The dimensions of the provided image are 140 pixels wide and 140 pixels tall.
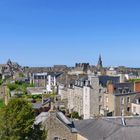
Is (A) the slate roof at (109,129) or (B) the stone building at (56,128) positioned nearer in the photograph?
(A) the slate roof at (109,129)

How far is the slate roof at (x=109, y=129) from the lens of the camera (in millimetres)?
36000

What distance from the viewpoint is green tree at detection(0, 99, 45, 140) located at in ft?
117

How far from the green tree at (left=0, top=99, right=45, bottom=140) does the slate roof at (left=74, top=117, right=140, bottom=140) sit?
490cm

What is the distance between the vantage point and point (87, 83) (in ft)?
231

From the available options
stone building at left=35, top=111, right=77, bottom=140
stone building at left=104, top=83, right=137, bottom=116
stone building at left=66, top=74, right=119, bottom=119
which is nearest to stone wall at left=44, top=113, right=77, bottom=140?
stone building at left=35, top=111, right=77, bottom=140

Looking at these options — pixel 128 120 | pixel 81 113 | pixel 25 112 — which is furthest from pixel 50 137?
pixel 81 113

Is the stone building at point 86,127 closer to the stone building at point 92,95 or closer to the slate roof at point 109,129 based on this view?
the slate roof at point 109,129

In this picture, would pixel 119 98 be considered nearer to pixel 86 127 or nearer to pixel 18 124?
pixel 86 127

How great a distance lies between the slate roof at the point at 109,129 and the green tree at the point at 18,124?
16.1 ft

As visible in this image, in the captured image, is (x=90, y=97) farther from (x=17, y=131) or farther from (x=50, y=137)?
(x=17, y=131)

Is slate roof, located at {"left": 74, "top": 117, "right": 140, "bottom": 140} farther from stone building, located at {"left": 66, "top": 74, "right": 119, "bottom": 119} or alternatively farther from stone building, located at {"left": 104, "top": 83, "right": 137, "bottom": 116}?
stone building, located at {"left": 66, "top": 74, "right": 119, "bottom": 119}

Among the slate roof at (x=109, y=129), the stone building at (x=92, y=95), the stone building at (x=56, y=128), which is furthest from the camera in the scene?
the stone building at (x=92, y=95)

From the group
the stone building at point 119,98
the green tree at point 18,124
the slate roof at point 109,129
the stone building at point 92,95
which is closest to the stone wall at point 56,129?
the slate roof at point 109,129

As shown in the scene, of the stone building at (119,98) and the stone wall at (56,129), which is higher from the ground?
the stone building at (119,98)
